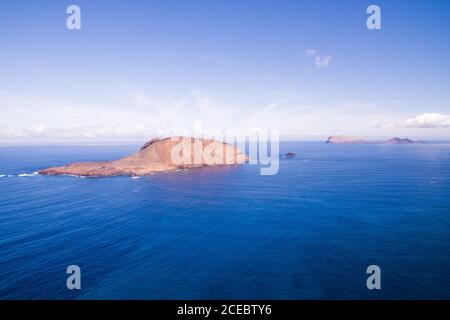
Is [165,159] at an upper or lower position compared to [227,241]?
upper

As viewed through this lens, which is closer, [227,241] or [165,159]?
[227,241]

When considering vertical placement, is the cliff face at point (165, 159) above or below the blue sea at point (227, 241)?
above

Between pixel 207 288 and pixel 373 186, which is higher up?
pixel 373 186
